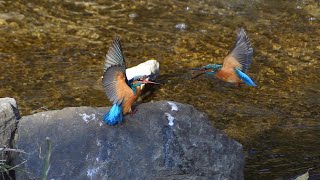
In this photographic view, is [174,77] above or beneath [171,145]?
beneath

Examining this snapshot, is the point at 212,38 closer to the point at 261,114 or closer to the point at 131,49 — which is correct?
the point at 131,49

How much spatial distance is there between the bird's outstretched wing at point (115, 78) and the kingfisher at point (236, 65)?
1.98 ft

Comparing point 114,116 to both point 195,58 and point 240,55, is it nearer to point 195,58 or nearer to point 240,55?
point 240,55

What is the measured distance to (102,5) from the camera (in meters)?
8.08

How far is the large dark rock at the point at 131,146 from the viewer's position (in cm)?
410

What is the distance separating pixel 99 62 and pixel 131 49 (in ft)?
1.52

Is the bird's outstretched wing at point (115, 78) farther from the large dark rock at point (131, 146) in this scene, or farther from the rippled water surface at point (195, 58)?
the rippled water surface at point (195, 58)

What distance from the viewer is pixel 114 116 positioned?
418 cm

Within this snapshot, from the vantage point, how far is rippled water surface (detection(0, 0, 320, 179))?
553 centimetres

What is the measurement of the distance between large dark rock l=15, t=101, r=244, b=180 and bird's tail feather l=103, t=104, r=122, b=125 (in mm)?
42

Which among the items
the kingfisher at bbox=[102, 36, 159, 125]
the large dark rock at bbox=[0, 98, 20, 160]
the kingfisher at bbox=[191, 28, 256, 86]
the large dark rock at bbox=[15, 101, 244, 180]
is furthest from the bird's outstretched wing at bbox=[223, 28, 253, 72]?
the large dark rock at bbox=[0, 98, 20, 160]

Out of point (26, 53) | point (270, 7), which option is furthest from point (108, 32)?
point (270, 7)

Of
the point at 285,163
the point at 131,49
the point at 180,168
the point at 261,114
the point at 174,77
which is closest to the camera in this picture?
the point at 180,168

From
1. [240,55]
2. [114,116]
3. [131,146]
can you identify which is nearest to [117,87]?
[114,116]
